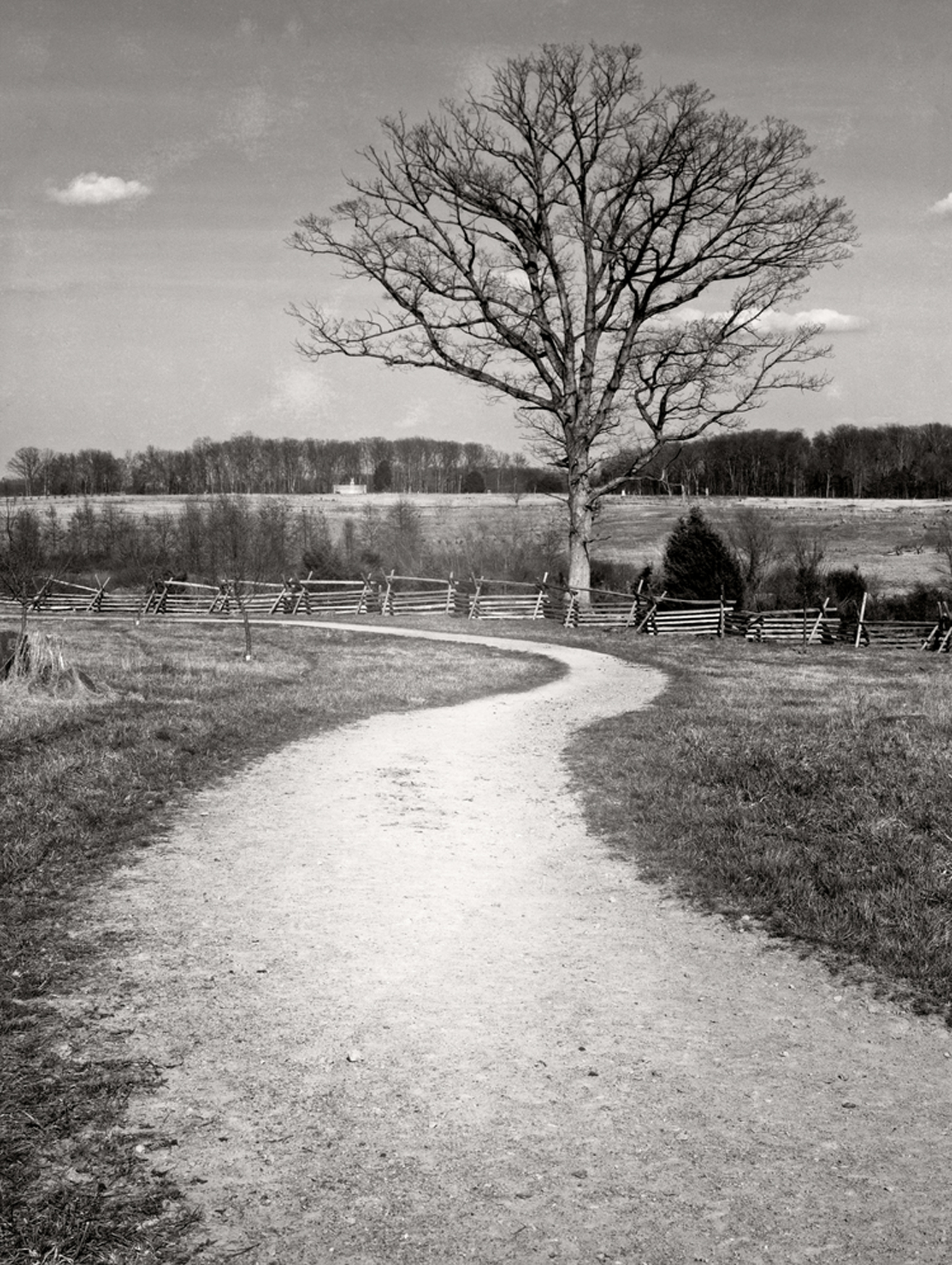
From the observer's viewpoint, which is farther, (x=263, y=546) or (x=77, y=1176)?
(x=263, y=546)

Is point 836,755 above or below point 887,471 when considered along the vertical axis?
below

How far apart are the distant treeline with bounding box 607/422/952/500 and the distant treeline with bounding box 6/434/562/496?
62.6 feet

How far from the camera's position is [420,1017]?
489cm

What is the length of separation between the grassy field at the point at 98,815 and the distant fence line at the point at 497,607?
244 inches

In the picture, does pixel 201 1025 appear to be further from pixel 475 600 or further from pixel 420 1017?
pixel 475 600

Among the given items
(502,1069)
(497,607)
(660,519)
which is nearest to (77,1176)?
(502,1069)

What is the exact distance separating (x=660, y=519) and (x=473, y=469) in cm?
4019

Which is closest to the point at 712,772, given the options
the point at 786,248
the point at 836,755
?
the point at 836,755

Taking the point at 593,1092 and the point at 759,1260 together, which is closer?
the point at 759,1260

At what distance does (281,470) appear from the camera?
Result: 11512cm

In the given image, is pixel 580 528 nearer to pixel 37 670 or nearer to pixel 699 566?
pixel 699 566

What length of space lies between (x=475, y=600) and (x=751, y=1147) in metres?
29.9

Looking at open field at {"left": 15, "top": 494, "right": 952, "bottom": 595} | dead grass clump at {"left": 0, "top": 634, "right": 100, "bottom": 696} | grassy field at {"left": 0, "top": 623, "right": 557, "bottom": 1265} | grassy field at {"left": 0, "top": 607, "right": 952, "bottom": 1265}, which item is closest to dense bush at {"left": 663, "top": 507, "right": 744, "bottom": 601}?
open field at {"left": 15, "top": 494, "right": 952, "bottom": 595}

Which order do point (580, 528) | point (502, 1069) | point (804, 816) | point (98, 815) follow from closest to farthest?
point (502, 1069) → point (98, 815) → point (804, 816) → point (580, 528)
